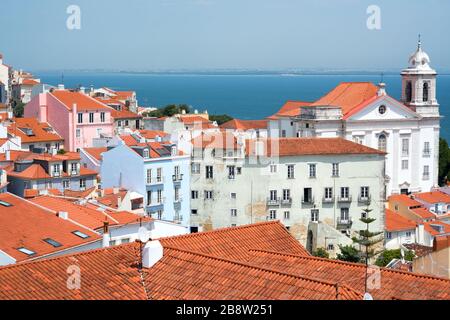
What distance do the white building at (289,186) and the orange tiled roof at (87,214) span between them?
31.3ft

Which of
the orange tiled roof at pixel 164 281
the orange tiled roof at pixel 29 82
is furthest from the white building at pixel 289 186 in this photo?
the orange tiled roof at pixel 29 82

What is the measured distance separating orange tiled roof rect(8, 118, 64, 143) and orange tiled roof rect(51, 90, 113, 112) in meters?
1.90

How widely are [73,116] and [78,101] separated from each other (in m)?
2.32

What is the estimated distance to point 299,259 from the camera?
1195cm

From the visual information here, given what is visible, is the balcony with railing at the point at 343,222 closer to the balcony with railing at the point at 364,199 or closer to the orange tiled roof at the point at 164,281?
the balcony with railing at the point at 364,199

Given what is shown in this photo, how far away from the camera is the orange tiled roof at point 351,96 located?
51719mm

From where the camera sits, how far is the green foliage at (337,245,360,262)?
31781 millimetres

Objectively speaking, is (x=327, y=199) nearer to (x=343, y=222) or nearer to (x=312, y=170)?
(x=343, y=222)

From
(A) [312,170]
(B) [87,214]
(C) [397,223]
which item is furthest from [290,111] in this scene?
(B) [87,214]

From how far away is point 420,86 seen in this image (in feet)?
177

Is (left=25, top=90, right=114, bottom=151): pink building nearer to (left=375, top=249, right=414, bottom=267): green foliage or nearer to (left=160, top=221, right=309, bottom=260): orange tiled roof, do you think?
(left=375, top=249, right=414, bottom=267): green foliage
